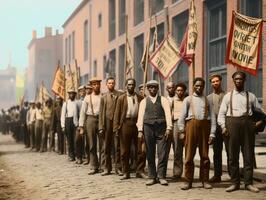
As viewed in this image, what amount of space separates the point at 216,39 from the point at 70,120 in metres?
7.73

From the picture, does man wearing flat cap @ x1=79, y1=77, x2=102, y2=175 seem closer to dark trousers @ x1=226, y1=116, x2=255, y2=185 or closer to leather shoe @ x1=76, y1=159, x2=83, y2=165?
leather shoe @ x1=76, y1=159, x2=83, y2=165

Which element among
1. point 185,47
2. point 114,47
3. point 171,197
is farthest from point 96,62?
point 171,197

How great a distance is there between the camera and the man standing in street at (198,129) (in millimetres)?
8445

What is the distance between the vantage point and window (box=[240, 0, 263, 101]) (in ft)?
55.8

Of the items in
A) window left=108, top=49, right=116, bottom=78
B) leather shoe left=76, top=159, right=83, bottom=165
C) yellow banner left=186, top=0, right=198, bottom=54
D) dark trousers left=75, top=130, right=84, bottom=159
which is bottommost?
leather shoe left=76, top=159, right=83, bottom=165

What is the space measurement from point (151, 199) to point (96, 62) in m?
31.0

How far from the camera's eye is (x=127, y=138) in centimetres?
996

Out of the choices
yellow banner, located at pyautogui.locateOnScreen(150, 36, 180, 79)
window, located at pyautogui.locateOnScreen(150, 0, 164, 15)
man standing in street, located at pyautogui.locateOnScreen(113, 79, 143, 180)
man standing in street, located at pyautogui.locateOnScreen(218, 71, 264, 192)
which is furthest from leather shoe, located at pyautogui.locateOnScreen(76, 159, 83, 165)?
window, located at pyautogui.locateOnScreen(150, 0, 164, 15)

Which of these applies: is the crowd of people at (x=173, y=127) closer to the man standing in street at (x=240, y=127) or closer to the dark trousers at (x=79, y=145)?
the man standing in street at (x=240, y=127)

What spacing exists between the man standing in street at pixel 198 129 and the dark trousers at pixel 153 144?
1.97ft

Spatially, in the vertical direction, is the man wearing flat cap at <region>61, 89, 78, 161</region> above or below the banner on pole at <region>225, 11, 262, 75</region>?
below

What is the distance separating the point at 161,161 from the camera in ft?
29.5

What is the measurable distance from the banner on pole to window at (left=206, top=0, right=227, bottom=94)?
339 inches

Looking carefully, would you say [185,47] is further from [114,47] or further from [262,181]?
[114,47]
